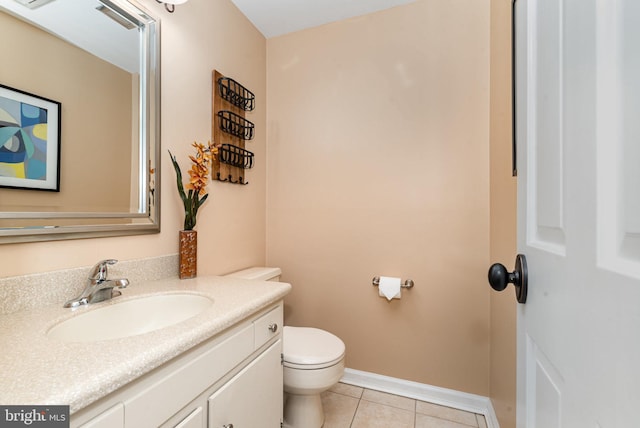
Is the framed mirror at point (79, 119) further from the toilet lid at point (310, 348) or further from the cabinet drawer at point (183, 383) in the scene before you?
the toilet lid at point (310, 348)

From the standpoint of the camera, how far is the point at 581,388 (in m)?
0.35

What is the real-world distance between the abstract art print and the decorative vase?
1.58ft

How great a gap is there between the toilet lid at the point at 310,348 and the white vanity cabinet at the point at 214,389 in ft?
0.63

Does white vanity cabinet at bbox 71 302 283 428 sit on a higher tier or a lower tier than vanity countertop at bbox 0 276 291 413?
lower

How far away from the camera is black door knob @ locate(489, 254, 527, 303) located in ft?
1.85

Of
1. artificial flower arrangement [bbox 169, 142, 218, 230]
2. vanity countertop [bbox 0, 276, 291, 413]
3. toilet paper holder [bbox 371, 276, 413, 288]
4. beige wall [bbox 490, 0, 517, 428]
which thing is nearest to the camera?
vanity countertop [bbox 0, 276, 291, 413]

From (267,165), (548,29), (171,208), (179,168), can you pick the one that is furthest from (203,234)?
(548,29)

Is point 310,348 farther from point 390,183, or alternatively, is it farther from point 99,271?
point 390,183

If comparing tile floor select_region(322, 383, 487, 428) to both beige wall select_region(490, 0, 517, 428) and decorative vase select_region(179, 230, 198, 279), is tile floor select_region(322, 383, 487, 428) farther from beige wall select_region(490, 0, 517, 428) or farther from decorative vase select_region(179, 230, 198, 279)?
decorative vase select_region(179, 230, 198, 279)

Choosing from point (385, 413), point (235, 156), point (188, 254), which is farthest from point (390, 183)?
point (385, 413)

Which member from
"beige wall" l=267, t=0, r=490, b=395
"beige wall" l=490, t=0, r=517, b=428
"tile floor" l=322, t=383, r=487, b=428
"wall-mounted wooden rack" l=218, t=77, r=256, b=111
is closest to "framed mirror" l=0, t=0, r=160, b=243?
"wall-mounted wooden rack" l=218, t=77, r=256, b=111

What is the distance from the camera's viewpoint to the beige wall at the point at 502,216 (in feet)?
3.88

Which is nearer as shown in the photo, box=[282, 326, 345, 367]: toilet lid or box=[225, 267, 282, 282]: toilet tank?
box=[282, 326, 345, 367]: toilet lid

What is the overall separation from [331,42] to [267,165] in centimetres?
98
